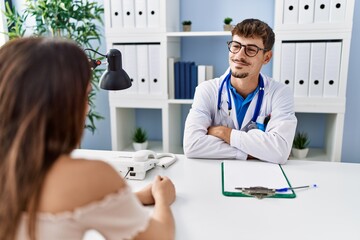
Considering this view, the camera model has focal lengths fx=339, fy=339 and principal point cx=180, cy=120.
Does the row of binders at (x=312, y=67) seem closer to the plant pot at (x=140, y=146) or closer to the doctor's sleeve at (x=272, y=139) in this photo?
the doctor's sleeve at (x=272, y=139)

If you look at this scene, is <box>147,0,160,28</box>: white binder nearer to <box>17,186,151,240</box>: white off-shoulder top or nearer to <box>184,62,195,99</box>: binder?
<box>184,62,195,99</box>: binder

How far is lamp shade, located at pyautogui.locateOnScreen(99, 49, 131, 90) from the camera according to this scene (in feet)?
4.26

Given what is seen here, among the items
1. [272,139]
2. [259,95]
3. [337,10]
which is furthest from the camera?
[337,10]

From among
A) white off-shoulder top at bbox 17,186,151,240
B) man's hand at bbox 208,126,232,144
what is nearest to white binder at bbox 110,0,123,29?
man's hand at bbox 208,126,232,144

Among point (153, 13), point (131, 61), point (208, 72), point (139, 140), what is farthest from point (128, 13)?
point (139, 140)

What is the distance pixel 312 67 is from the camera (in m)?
2.22

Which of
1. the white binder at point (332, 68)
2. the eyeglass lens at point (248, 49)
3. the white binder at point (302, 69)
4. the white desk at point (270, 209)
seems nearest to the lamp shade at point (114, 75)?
the white desk at point (270, 209)

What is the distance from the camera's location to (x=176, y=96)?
2.54 meters

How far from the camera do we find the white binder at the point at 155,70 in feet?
7.92

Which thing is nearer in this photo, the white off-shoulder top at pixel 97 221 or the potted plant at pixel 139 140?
the white off-shoulder top at pixel 97 221

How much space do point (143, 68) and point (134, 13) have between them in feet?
1.27

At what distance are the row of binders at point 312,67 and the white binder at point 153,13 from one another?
87cm

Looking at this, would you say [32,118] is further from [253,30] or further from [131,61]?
[131,61]

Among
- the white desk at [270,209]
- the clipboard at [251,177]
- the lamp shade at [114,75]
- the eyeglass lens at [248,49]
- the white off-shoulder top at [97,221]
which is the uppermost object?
the eyeglass lens at [248,49]
